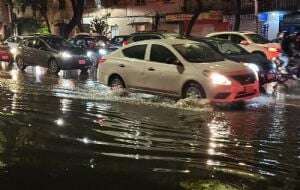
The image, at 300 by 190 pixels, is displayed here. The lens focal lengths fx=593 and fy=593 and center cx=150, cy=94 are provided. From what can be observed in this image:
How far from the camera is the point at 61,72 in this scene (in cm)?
2473

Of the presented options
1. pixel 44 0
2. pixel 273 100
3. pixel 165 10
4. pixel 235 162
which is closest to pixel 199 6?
pixel 165 10

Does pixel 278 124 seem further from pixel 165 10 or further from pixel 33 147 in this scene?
pixel 165 10

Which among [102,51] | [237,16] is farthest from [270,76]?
[237,16]

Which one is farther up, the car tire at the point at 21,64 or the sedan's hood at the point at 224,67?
the sedan's hood at the point at 224,67

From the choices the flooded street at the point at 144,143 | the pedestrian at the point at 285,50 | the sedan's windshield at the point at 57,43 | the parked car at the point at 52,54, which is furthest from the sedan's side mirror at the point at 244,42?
the flooded street at the point at 144,143

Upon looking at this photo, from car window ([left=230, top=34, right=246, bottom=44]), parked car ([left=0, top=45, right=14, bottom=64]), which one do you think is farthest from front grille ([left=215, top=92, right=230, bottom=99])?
parked car ([left=0, top=45, right=14, bottom=64])

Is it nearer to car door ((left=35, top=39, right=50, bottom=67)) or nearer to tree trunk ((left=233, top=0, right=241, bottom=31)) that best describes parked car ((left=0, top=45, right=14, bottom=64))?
car door ((left=35, top=39, right=50, bottom=67))

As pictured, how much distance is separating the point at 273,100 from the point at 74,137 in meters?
6.78

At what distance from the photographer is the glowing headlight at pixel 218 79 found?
42.2ft

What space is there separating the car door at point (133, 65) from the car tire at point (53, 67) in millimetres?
8853

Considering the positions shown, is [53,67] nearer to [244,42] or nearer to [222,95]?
[244,42]

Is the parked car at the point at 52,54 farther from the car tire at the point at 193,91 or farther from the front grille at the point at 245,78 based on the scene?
the front grille at the point at 245,78

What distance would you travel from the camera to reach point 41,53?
960 inches

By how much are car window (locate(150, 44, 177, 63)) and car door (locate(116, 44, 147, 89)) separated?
0.32m
